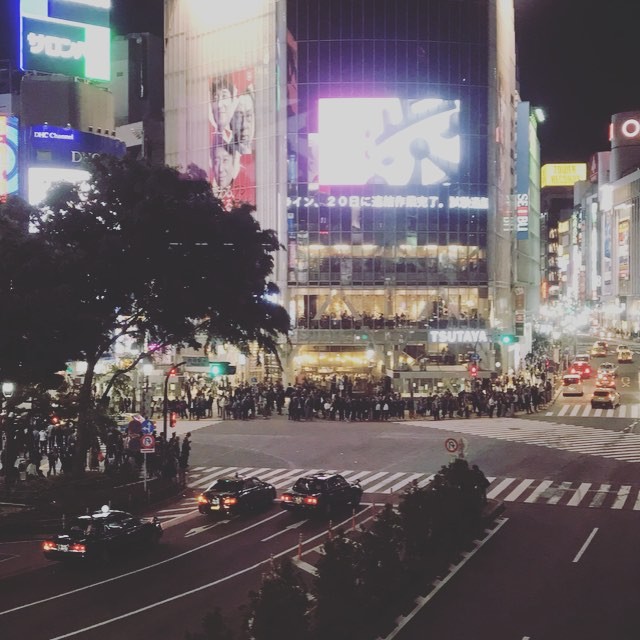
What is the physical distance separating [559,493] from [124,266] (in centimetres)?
1622

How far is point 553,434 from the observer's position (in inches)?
1633

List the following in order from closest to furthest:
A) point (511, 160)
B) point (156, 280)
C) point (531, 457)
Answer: point (156, 280)
point (531, 457)
point (511, 160)

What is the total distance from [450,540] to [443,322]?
50806 millimetres

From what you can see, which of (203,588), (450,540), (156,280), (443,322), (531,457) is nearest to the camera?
(203,588)

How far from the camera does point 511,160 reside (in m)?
85.2

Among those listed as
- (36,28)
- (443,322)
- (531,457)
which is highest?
(36,28)

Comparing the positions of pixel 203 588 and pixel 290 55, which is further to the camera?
pixel 290 55

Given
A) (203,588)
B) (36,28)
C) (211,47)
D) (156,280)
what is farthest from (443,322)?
(203,588)

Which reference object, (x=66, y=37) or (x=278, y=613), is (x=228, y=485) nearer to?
(x=278, y=613)

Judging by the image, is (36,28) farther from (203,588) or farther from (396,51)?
(203,588)

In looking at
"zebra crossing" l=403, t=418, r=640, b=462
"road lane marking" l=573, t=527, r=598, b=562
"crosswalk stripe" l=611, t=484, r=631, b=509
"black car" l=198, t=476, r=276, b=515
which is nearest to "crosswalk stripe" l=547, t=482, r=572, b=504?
"crosswalk stripe" l=611, t=484, r=631, b=509

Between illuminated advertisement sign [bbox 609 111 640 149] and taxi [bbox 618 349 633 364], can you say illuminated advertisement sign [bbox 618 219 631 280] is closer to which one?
illuminated advertisement sign [bbox 609 111 640 149]

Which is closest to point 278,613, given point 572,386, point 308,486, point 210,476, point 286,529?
point 286,529

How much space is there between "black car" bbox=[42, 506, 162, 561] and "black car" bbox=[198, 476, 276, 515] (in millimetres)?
3630
